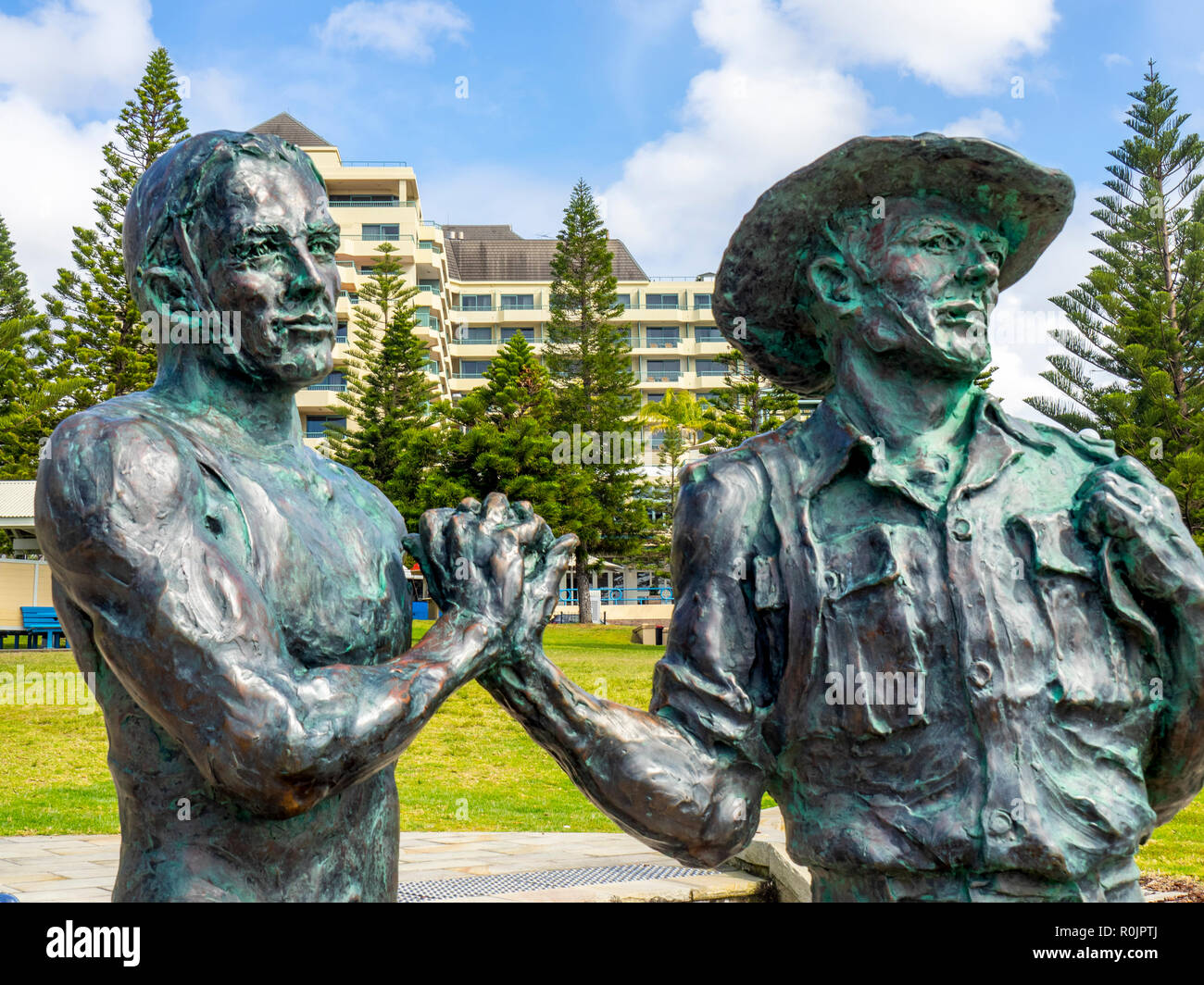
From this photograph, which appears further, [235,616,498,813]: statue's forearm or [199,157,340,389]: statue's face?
[199,157,340,389]: statue's face

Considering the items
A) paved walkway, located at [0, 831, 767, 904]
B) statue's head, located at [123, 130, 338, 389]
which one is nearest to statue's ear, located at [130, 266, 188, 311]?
statue's head, located at [123, 130, 338, 389]

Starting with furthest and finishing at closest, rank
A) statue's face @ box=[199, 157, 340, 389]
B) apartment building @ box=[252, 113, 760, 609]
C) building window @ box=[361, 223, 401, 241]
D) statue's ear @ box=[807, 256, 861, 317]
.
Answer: building window @ box=[361, 223, 401, 241], apartment building @ box=[252, 113, 760, 609], statue's ear @ box=[807, 256, 861, 317], statue's face @ box=[199, 157, 340, 389]

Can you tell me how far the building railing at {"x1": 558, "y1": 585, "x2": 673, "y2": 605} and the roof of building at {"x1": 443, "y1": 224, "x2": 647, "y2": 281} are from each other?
99.0 feet

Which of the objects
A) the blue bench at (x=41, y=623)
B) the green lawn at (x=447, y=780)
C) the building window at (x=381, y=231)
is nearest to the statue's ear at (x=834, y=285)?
the green lawn at (x=447, y=780)

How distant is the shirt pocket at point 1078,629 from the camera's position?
7.90 ft

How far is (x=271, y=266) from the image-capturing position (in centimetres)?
236

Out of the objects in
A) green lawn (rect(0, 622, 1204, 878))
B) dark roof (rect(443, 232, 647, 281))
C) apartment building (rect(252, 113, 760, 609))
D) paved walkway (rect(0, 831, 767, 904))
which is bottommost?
green lawn (rect(0, 622, 1204, 878))

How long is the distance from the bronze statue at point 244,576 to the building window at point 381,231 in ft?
158

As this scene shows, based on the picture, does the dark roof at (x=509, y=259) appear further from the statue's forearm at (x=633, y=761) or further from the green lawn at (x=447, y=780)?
the statue's forearm at (x=633, y=761)

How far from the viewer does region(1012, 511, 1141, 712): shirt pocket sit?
2.41 meters

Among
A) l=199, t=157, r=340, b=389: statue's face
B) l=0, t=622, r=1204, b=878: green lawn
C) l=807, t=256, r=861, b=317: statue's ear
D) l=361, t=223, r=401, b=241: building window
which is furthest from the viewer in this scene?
l=361, t=223, r=401, b=241: building window

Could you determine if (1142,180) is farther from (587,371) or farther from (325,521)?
(325,521)

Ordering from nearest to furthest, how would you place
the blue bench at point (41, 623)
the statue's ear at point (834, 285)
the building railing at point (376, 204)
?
the statue's ear at point (834, 285) < the blue bench at point (41, 623) < the building railing at point (376, 204)

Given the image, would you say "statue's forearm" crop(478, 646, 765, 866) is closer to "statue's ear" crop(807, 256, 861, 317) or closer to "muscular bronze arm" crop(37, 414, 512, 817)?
"muscular bronze arm" crop(37, 414, 512, 817)
